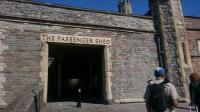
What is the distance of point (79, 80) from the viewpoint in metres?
17.0

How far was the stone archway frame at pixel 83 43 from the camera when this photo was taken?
→ 1070 centimetres

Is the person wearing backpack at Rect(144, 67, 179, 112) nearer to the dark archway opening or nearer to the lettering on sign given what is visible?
the lettering on sign

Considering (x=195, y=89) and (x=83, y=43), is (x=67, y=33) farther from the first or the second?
(x=195, y=89)

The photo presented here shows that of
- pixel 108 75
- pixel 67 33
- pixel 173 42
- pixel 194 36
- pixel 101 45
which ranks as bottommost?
pixel 108 75

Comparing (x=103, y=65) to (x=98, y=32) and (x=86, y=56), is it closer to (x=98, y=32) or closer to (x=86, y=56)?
(x=98, y=32)

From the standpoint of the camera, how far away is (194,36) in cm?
1599

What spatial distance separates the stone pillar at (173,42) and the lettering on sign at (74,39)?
3.31m

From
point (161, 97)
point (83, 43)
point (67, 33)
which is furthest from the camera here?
point (83, 43)

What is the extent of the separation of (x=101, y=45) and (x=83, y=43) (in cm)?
96

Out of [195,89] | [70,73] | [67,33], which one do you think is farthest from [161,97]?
[70,73]

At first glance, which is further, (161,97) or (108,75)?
(108,75)

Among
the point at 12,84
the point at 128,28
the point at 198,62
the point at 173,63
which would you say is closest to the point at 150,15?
the point at 128,28

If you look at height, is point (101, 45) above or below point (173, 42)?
below

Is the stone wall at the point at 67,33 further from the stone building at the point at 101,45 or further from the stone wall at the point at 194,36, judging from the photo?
the stone wall at the point at 194,36
